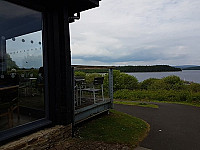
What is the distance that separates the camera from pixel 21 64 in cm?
301

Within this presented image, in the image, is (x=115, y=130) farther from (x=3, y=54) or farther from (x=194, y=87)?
(x=194, y=87)

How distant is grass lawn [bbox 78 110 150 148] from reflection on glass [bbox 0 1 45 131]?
1338 millimetres

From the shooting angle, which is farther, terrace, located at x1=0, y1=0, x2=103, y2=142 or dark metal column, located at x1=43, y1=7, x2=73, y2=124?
dark metal column, located at x1=43, y1=7, x2=73, y2=124

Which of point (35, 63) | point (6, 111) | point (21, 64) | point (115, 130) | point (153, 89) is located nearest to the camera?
point (6, 111)

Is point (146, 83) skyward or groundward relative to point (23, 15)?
groundward

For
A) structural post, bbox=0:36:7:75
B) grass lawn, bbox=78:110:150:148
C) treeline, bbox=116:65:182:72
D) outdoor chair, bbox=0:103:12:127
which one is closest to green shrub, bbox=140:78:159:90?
treeline, bbox=116:65:182:72

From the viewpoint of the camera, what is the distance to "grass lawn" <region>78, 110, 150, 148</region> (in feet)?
11.6

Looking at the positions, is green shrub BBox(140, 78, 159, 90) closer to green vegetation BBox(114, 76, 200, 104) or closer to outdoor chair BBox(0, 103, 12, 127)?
green vegetation BBox(114, 76, 200, 104)

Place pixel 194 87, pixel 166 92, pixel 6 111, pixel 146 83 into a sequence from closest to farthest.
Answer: pixel 6 111 → pixel 166 92 → pixel 194 87 → pixel 146 83

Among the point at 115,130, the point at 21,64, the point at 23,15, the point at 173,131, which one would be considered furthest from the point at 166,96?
the point at 23,15

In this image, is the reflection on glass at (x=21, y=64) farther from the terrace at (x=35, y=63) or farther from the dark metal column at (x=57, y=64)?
the dark metal column at (x=57, y=64)

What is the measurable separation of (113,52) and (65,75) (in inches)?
558

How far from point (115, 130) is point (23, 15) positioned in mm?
3302

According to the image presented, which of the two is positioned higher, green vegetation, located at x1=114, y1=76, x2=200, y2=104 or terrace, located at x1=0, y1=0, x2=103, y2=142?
terrace, located at x1=0, y1=0, x2=103, y2=142
